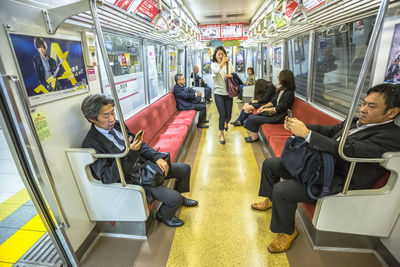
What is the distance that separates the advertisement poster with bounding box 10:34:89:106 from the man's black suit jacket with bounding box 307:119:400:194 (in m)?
2.26

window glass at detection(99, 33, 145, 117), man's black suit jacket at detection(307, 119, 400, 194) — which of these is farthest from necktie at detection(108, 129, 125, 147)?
man's black suit jacket at detection(307, 119, 400, 194)

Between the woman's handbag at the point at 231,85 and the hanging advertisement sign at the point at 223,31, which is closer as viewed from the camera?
the woman's handbag at the point at 231,85

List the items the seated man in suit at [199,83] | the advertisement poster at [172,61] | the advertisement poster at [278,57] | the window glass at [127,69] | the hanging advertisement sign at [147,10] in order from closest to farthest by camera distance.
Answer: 1. the hanging advertisement sign at [147,10]
2. the window glass at [127,69]
3. the advertisement poster at [278,57]
4. the advertisement poster at [172,61]
5. the seated man in suit at [199,83]

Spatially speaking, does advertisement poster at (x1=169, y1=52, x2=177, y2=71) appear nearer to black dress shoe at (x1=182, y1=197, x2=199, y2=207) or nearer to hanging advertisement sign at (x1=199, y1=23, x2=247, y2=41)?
hanging advertisement sign at (x1=199, y1=23, x2=247, y2=41)

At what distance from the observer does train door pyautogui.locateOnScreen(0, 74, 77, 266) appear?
5.05 ft

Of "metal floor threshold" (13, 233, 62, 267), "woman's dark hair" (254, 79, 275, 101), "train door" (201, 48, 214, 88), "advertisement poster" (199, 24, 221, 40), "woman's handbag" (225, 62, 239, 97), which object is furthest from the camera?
"train door" (201, 48, 214, 88)

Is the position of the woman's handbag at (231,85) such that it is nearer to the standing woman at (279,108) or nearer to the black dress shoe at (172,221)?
the standing woman at (279,108)

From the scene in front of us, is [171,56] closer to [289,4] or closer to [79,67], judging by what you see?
[289,4]

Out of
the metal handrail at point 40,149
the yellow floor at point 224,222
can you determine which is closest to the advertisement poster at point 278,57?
the yellow floor at point 224,222

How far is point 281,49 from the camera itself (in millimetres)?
6445

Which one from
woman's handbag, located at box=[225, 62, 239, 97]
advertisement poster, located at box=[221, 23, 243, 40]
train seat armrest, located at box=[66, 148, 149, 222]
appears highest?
advertisement poster, located at box=[221, 23, 243, 40]

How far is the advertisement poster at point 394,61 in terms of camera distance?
2.21 m

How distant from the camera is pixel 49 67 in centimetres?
183

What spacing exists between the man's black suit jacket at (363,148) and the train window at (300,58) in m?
3.43
